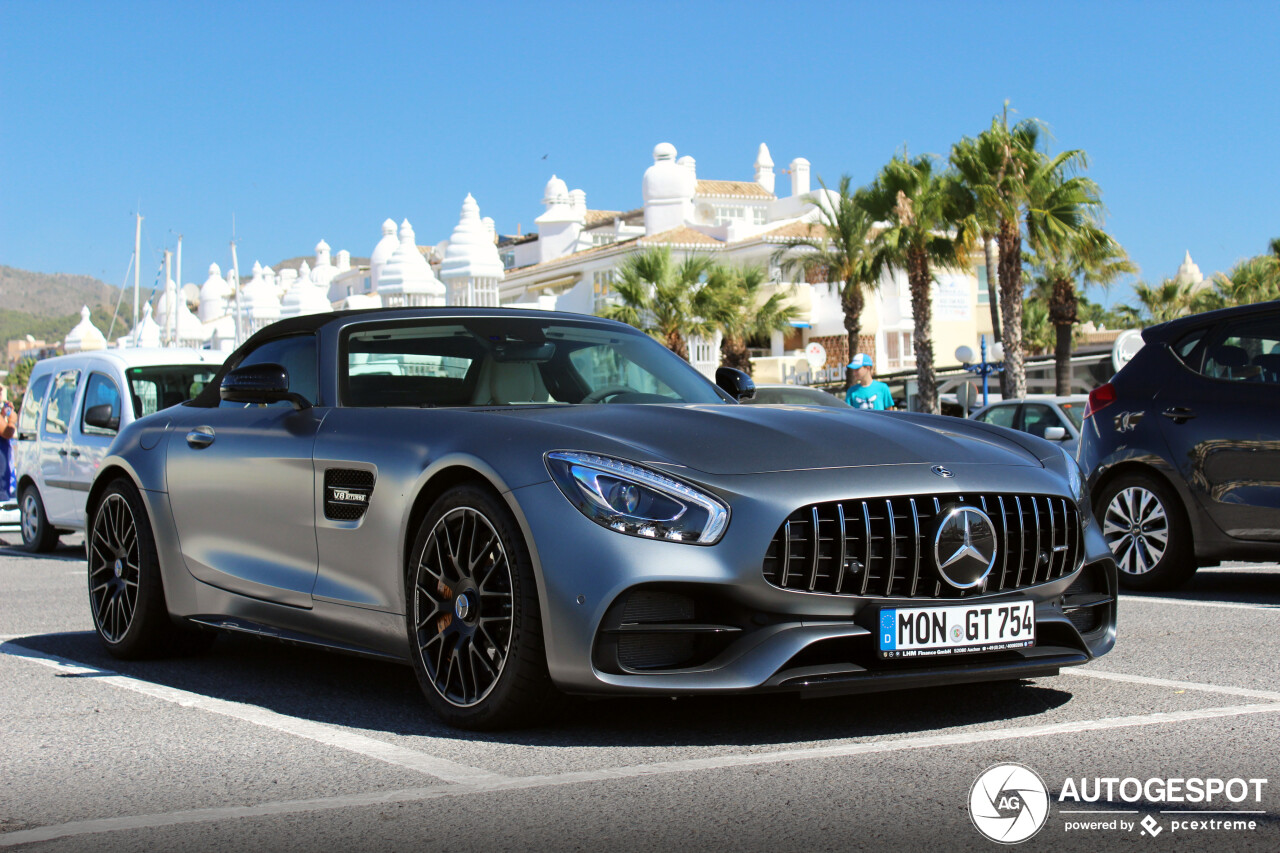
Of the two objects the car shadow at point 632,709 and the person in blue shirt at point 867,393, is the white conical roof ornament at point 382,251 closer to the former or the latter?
the person in blue shirt at point 867,393

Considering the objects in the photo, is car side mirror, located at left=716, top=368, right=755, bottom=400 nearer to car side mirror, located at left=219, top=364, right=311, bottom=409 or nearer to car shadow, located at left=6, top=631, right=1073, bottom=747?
car shadow, located at left=6, top=631, right=1073, bottom=747

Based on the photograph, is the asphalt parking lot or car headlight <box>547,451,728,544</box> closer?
the asphalt parking lot

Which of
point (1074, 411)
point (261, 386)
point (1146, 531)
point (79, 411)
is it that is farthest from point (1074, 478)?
point (1074, 411)

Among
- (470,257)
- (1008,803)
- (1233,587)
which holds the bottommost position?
(1233,587)

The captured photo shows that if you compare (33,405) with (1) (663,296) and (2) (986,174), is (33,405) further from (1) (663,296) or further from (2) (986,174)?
(1) (663,296)

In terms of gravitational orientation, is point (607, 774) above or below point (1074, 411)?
below

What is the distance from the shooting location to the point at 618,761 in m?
4.00

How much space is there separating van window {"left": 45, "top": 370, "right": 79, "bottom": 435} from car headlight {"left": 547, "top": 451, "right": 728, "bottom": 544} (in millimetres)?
9955

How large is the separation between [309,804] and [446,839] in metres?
0.53

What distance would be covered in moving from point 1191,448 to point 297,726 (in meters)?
5.33

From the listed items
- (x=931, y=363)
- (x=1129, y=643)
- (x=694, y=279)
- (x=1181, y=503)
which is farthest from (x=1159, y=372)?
(x=694, y=279)

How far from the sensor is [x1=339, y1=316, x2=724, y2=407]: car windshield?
536 cm

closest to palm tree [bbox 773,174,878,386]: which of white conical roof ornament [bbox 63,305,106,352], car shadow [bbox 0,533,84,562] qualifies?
car shadow [bbox 0,533,84,562]

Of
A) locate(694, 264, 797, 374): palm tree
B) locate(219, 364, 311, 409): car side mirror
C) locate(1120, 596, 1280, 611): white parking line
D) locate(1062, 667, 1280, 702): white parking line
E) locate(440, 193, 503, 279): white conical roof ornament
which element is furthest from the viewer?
locate(440, 193, 503, 279): white conical roof ornament
